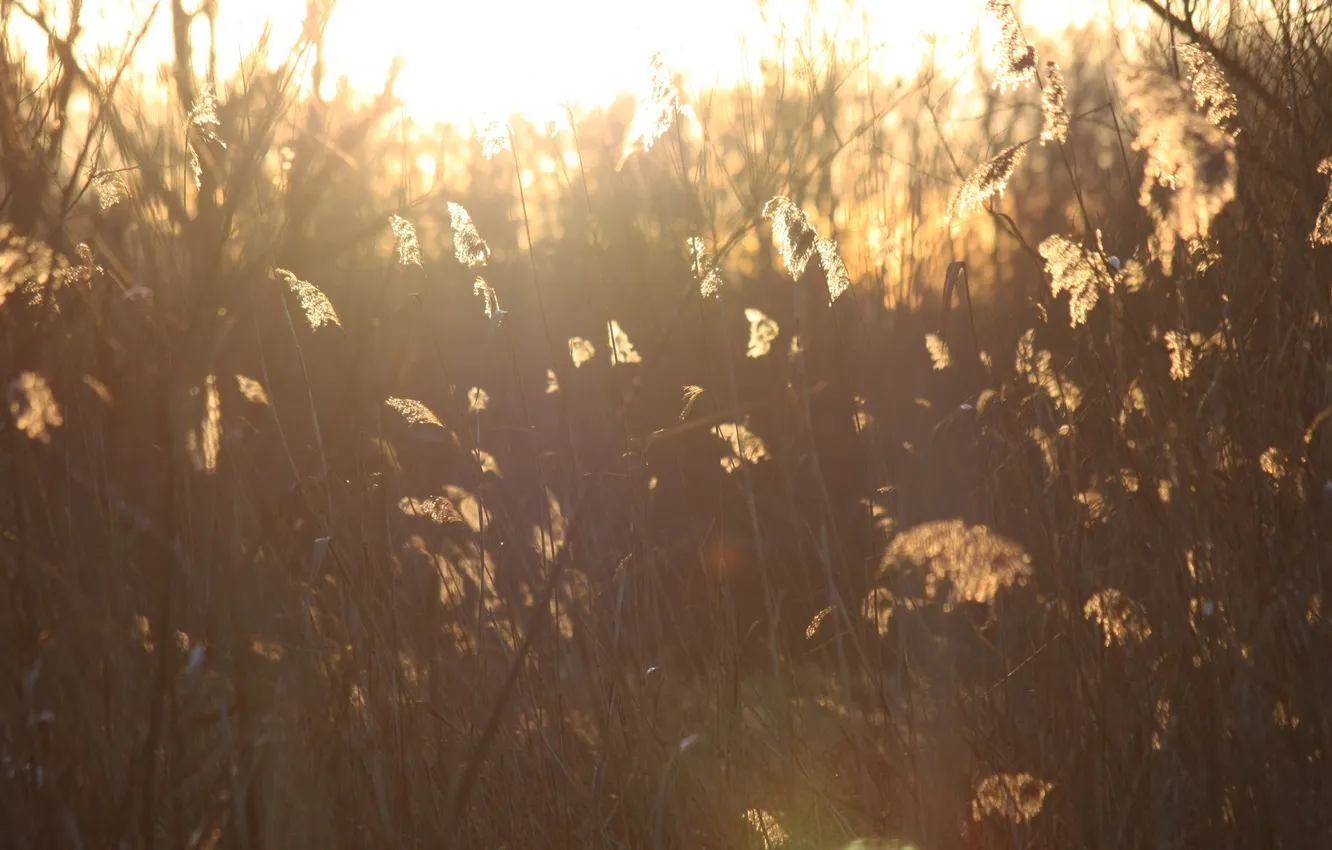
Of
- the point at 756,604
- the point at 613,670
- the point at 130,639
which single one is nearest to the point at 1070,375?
the point at 613,670

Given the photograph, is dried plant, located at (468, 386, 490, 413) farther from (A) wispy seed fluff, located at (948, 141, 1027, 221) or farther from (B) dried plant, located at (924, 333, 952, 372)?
(A) wispy seed fluff, located at (948, 141, 1027, 221)

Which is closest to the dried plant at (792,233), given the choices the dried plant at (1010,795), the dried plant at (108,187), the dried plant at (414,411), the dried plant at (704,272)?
the dried plant at (704,272)

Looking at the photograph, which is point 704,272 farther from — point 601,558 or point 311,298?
point 601,558

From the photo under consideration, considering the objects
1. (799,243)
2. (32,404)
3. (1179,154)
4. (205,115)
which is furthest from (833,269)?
(32,404)

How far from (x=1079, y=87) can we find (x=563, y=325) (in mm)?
3187

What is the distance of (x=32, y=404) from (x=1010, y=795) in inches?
62.2

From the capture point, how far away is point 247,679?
5.31ft

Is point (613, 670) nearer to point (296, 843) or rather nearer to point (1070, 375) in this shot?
point (296, 843)

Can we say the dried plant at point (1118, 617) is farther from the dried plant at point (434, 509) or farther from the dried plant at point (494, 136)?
the dried plant at point (494, 136)

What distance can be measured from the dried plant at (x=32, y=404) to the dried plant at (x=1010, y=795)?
150 centimetres

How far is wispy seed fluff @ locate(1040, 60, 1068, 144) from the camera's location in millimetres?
1539

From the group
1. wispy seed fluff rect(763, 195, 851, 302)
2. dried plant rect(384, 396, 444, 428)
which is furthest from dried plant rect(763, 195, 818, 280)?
dried plant rect(384, 396, 444, 428)

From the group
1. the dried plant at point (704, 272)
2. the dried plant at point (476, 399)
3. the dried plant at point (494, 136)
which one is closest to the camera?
the dried plant at point (704, 272)

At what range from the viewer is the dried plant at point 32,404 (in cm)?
174
